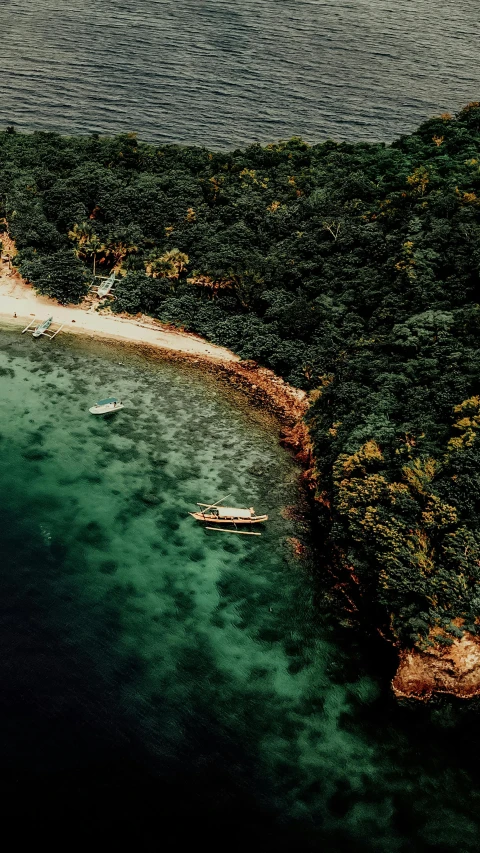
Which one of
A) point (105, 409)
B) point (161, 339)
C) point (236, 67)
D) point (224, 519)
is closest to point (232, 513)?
point (224, 519)

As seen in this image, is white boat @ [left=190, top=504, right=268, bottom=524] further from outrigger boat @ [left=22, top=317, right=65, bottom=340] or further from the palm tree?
the palm tree

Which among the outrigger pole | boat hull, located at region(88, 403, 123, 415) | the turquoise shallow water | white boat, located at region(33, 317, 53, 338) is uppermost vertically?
white boat, located at region(33, 317, 53, 338)

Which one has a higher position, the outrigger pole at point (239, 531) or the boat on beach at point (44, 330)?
the boat on beach at point (44, 330)

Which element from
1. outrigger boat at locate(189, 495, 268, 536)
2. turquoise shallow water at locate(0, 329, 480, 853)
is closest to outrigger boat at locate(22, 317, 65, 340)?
turquoise shallow water at locate(0, 329, 480, 853)

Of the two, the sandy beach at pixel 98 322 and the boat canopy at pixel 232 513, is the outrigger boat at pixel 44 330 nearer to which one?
the sandy beach at pixel 98 322

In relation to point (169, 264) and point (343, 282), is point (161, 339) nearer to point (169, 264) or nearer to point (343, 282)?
point (169, 264)

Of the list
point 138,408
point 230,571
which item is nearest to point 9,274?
point 138,408

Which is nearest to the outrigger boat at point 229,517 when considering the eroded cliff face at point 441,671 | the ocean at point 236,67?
the eroded cliff face at point 441,671
